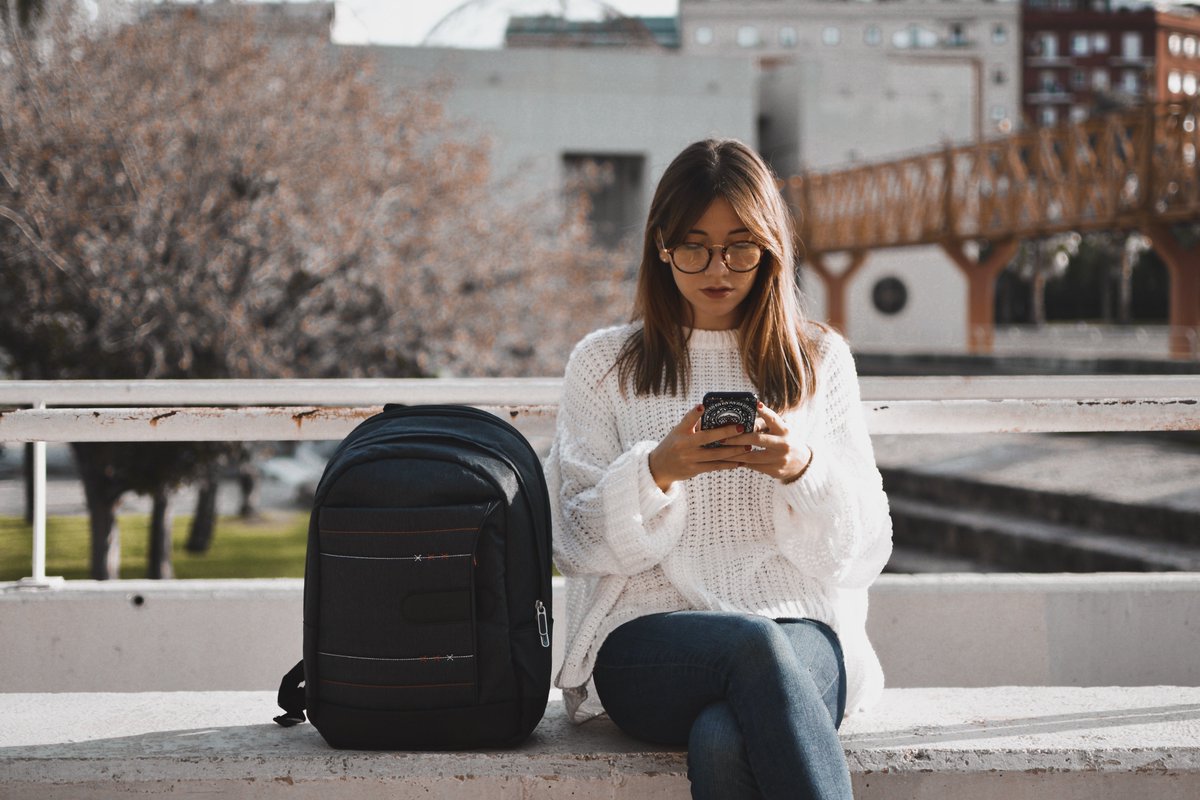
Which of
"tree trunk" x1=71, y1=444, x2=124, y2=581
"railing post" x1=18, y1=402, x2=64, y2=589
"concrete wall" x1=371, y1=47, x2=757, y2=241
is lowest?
"tree trunk" x1=71, y1=444, x2=124, y2=581

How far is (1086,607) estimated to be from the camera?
11.6ft

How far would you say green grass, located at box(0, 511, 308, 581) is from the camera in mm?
12281

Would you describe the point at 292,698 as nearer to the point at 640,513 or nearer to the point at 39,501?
the point at 640,513

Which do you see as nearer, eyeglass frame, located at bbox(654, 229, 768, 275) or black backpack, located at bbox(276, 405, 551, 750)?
black backpack, located at bbox(276, 405, 551, 750)

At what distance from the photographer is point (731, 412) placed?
2.43m

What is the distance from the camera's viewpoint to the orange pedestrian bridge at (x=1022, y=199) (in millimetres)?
22641

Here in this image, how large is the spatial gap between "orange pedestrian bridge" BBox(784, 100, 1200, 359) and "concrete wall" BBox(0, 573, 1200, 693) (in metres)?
13.4

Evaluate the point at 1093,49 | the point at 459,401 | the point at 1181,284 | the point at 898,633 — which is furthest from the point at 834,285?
the point at 1093,49

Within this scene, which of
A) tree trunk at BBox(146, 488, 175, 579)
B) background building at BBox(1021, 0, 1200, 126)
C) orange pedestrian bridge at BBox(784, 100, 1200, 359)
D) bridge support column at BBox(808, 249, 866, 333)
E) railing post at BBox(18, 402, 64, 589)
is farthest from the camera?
background building at BBox(1021, 0, 1200, 126)

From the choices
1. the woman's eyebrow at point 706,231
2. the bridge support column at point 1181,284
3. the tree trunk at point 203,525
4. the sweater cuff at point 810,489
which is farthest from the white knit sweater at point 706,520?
the bridge support column at point 1181,284

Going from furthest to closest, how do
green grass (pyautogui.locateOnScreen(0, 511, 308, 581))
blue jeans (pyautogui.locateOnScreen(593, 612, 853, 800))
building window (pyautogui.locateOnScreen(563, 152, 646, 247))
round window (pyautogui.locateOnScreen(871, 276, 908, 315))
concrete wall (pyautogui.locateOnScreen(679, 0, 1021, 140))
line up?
concrete wall (pyautogui.locateOnScreen(679, 0, 1021, 140)) → round window (pyautogui.locateOnScreen(871, 276, 908, 315)) → building window (pyautogui.locateOnScreen(563, 152, 646, 247)) → green grass (pyautogui.locateOnScreen(0, 511, 308, 581)) → blue jeans (pyautogui.locateOnScreen(593, 612, 853, 800))

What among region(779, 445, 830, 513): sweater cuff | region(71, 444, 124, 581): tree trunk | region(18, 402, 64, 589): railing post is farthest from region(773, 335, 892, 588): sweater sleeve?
region(71, 444, 124, 581): tree trunk

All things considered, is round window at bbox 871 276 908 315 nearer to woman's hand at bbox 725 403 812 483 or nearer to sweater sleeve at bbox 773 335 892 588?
sweater sleeve at bbox 773 335 892 588

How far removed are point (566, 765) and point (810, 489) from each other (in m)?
0.71
